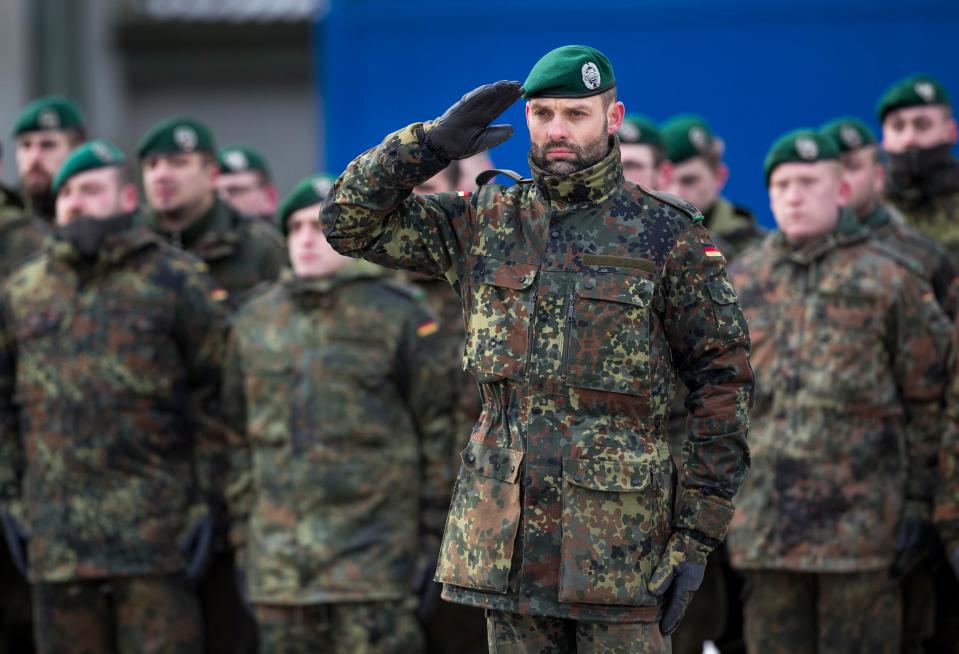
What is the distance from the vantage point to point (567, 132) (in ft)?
15.3

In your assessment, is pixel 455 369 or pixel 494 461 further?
pixel 455 369

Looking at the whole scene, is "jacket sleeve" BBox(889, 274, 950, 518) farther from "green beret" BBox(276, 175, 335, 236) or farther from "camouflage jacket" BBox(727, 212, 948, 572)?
"green beret" BBox(276, 175, 335, 236)

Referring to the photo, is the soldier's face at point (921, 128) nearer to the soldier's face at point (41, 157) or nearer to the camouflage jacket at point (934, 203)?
the camouflage jacket at point (934, 203)

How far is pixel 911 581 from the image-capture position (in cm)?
690

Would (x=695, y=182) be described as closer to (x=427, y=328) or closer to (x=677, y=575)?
(x=427, y=328)

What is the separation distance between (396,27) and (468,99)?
5.86 m

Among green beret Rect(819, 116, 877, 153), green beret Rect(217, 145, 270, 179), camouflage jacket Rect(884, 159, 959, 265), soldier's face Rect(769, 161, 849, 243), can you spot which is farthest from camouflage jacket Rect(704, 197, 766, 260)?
green beret Rect(217, 145, 270, 179)

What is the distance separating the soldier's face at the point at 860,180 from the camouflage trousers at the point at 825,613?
1526 millimetres

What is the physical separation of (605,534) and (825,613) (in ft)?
7.42

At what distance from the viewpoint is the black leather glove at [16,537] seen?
7.27 metres

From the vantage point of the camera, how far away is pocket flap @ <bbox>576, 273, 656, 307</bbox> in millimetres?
4645


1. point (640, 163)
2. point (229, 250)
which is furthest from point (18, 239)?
point (640, 163)

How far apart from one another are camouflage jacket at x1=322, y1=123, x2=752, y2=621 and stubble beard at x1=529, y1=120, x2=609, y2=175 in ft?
0.07

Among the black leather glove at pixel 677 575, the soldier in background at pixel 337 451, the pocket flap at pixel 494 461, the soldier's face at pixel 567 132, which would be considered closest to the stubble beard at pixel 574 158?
the soldier's face at pixel 567 132
